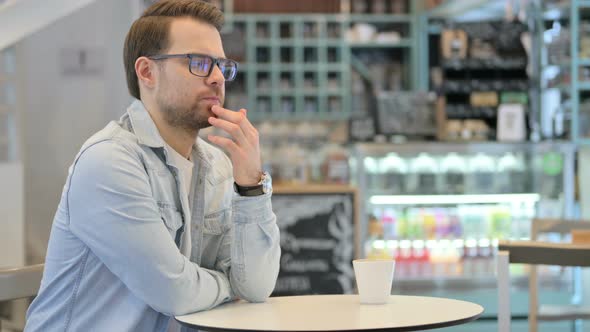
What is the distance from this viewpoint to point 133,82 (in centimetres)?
221

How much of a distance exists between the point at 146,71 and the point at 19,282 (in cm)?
67

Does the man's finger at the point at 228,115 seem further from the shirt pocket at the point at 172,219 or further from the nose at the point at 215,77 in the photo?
the shirt pocket at the point at 172,219

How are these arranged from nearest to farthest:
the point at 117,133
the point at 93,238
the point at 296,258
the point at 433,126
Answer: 1. the point at 93,238
2. the point at 117,133
3. the point at 296,258
4. the point at 433,126

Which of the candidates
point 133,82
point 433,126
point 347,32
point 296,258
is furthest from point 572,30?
point 133,82

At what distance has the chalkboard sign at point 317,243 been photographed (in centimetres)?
555

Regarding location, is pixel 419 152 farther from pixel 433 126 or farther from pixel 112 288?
pixel 112 288

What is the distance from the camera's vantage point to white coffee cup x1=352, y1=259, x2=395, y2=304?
2.01m

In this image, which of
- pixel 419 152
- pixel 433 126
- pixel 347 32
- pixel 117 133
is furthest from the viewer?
pixel 347 32

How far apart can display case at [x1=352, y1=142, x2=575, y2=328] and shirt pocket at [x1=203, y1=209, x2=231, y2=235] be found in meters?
3.99

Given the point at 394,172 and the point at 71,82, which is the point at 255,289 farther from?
the point at 394,172

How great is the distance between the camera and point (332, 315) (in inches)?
72.1

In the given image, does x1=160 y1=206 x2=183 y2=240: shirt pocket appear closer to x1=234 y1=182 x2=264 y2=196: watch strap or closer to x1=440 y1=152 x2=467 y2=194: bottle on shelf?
x1=234 y1=182 x2=264 y2=196: watch strap

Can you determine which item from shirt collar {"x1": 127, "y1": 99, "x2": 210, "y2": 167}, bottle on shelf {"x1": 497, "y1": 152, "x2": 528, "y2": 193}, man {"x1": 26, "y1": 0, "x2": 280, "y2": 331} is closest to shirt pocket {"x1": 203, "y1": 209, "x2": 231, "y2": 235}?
man {"x1": 26, "y1": 0, "x2": 280, "y2": 331}

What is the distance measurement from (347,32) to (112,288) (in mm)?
8371
